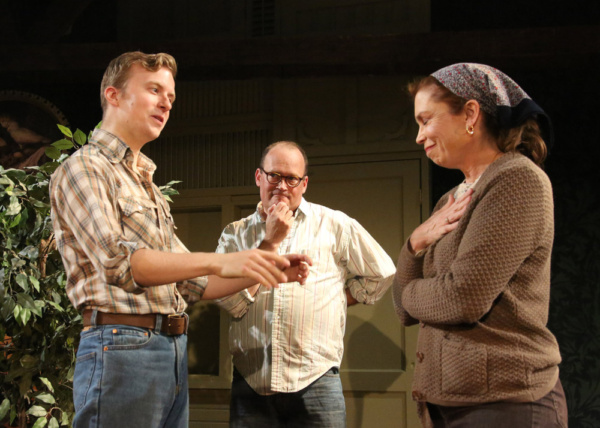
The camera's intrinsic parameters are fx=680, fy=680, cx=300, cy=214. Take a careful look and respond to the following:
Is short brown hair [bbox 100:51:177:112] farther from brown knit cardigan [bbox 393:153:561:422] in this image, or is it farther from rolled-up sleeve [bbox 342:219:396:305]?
rolled-up sleeve [bbox 342:219:396:305]

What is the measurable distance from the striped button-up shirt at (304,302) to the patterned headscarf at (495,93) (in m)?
1.24

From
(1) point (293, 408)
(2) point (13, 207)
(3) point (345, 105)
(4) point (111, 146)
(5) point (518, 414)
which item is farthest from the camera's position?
(3) point (345, 105)

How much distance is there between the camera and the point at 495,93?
155 cm

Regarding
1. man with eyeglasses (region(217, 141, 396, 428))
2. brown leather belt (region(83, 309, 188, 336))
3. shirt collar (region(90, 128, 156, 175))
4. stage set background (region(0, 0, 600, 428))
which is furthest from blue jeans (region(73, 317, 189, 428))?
stage set background (region(0, 0, 600, 428))

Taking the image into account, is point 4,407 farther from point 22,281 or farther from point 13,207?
point 13,207

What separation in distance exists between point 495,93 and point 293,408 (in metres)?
1.41

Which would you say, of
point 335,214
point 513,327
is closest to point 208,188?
point 335,214

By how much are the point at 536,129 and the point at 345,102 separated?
9.88 ft

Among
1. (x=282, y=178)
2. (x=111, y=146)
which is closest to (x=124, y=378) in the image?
(x=111, y=146)

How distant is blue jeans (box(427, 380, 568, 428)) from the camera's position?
4.43 ft

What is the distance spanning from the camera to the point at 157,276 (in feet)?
4.99

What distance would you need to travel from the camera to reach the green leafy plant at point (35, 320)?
2877 mm

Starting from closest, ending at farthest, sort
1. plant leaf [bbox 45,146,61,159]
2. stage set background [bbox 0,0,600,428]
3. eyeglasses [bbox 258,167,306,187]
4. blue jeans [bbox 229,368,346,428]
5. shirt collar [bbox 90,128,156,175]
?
shirt collar [bbox 90,128,156,175] → blue jeans [bbox 229,368,346,428] → eyeglasses [bbox 258,167,306,187] → plant leaf [bbox 45,146,61,159] → stage set background [bbox 0,0,600,428]

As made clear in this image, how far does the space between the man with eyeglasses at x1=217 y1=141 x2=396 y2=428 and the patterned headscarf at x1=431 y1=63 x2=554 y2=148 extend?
0.95m
